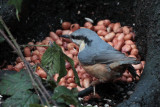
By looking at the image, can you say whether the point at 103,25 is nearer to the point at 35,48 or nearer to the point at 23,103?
the point at 35,48

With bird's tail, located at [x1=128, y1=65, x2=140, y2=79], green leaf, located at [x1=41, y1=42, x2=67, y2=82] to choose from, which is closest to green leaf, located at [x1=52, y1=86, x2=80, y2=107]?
green leaf, located at [x1=41, y1=42, x2=67, y2=82]

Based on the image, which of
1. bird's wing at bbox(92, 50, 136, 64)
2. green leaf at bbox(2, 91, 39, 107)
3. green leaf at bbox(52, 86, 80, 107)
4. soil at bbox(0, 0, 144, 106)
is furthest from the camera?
soil at bbox(0, 0, 144, 106)

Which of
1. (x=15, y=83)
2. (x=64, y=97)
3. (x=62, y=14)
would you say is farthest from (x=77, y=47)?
(x=64, y=97)

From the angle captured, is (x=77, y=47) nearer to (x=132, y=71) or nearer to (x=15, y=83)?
(x=132, y=71)

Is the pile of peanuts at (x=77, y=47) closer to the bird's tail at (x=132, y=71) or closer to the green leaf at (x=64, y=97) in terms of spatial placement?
the bird's tail at (x=132, y=71)

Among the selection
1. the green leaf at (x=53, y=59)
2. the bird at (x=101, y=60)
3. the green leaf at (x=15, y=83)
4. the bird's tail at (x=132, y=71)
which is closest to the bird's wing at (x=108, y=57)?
the bird at (x=101, y=60)

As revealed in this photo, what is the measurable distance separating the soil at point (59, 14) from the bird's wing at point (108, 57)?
2.44 feet

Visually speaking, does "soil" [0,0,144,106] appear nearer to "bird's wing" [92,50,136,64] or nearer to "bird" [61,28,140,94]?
"bird" [61,28,140,94]

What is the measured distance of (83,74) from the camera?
7.38 feet

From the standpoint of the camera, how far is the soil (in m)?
2.51

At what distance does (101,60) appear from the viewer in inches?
77.2

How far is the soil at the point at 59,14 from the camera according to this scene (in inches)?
98.7

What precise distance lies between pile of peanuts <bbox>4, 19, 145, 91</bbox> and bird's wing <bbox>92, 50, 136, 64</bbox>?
255mm

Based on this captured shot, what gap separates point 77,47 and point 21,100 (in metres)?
1.39
